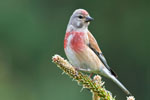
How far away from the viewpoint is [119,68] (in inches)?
589

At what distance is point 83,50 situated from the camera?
6.98m

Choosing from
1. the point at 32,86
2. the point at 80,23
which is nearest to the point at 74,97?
the point at 32,86

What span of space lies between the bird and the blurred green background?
5.64 meters

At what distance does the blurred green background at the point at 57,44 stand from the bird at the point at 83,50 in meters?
5.64

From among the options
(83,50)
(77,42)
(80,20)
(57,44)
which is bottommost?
(83,50)

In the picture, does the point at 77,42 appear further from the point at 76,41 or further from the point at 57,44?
the point at 57,44

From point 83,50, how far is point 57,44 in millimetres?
7553

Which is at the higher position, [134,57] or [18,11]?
[18,11]

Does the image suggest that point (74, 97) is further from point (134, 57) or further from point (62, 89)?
point (134, 57)

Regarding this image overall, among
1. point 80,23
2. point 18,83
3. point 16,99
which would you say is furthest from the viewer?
point 18,83

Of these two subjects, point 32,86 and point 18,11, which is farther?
point 18,11

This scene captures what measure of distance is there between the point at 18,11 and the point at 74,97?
3.30 metres

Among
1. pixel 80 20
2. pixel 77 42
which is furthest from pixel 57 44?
pixel 77 42

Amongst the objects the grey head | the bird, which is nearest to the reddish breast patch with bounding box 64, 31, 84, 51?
the bird
